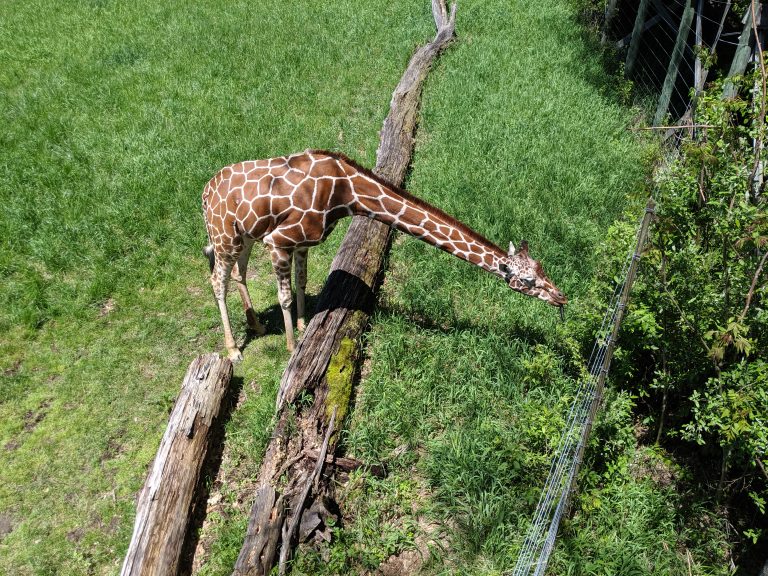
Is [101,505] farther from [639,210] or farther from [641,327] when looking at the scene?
[639,210]

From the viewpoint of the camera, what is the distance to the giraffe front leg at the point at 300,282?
587cm

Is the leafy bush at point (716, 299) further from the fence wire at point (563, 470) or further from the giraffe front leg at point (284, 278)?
the giraffe front leg at point (284, 278)

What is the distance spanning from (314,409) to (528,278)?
2286 millimetres

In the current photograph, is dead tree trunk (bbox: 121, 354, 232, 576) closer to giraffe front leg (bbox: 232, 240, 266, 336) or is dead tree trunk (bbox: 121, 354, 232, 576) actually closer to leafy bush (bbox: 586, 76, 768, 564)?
giraffe front leg (bbox: 232, 240, 266, 336)

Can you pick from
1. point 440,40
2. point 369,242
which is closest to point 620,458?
point 369,242

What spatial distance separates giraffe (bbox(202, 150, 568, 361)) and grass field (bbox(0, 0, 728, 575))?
88cm

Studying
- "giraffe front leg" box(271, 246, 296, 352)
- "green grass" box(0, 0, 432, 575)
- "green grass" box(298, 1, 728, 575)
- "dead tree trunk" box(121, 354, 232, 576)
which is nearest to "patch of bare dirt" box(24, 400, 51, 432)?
"green grass" box(0, 0, 432, 575)

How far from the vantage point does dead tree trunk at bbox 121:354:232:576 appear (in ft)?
13.3

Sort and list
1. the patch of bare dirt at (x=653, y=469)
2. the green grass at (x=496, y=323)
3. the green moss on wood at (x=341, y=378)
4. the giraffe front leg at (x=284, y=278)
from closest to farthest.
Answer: the green grass at (x=496, y=323) → the patch of bare dirt at (x=653, y=469) → the green moss on wood at (x=341, y=378) → the giraffe front leg at (x=284, y=278)

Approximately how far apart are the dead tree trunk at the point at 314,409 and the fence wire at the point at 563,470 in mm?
1535

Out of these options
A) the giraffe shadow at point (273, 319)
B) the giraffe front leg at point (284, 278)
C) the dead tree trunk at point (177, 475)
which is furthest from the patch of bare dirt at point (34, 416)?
the giraffe front leg at point (284, 278)

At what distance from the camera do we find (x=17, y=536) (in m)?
4.51

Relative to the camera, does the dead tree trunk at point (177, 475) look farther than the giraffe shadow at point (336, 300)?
No

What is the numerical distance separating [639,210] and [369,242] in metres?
3.03
